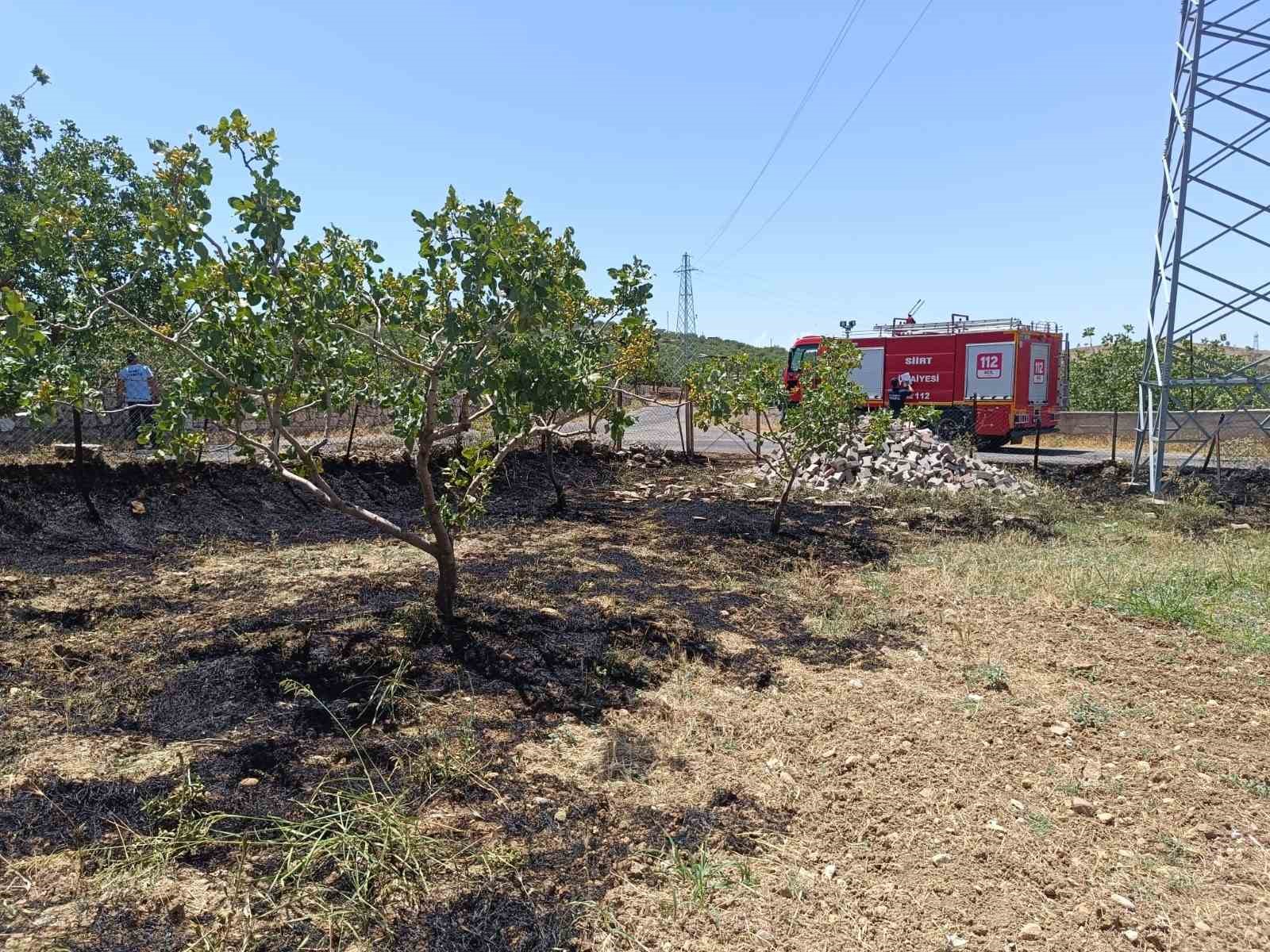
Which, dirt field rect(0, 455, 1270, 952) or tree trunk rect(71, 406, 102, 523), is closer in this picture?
dirt field rect(0, 455, 1270, 952)

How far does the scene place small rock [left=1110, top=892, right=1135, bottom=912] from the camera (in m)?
2.82

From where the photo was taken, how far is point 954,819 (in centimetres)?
335

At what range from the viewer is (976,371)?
1789 centimetres

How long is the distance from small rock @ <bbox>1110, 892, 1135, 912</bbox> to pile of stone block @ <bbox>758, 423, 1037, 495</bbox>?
9486 mm

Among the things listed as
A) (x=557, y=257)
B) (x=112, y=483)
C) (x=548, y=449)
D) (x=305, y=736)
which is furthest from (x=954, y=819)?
(x=112, y=483)

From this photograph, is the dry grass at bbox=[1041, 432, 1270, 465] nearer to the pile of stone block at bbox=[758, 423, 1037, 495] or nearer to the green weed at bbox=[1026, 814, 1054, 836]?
the pile of stone block at bbox=[758, 423, 1037, 495]

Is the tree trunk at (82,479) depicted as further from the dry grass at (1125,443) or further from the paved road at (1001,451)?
the dry grass at (1125,443)

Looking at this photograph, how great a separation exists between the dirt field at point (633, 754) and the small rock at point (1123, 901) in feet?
0.16

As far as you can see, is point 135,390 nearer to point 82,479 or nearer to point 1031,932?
point 82,479

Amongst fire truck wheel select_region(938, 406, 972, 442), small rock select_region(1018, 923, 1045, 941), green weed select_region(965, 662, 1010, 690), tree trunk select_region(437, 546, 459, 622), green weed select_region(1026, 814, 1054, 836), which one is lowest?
small rock select_region(1018, 923, 1045, 941)

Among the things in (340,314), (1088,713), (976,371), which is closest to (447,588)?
(340,314)

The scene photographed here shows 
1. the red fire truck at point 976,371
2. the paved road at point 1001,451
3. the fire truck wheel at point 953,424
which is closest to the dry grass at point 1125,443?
the paved road at point 1001,451

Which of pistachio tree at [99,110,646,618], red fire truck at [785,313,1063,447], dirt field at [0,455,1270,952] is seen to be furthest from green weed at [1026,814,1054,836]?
red fire truck at [785,313,1063,447]

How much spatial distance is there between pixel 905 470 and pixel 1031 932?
10434 millimetres
